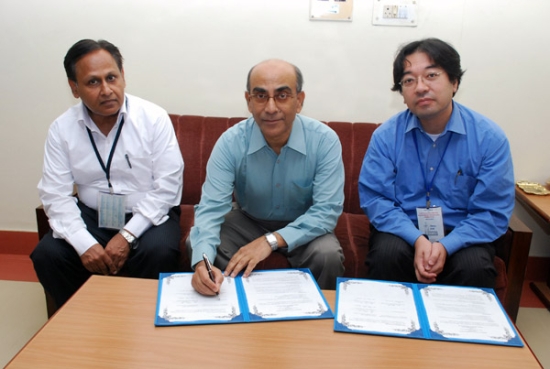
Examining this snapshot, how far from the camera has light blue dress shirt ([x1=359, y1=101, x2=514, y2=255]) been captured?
204 cm

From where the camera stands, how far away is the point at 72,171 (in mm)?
2322

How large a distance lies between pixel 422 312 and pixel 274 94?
1022 millimetres

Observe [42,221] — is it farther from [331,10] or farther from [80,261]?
[331,10]

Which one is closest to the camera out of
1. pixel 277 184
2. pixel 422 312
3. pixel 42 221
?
pixel 422 312

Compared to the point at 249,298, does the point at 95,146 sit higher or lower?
higher

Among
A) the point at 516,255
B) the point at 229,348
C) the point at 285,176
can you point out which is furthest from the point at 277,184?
the point at 516,255

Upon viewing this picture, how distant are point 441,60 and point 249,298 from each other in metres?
1.28

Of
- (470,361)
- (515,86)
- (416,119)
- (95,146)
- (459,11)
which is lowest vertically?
(470,361)

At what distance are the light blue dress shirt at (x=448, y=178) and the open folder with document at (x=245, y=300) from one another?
66cm

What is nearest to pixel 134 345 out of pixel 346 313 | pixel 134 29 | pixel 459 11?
pixel 346 313

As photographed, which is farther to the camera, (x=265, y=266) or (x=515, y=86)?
(x=515, y=86)

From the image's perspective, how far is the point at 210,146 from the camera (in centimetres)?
273

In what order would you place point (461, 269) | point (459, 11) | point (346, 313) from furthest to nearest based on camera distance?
point (459, 11) < point (461, 269) < point (346, 313)

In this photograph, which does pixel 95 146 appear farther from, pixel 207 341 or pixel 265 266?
pixel 207 341
